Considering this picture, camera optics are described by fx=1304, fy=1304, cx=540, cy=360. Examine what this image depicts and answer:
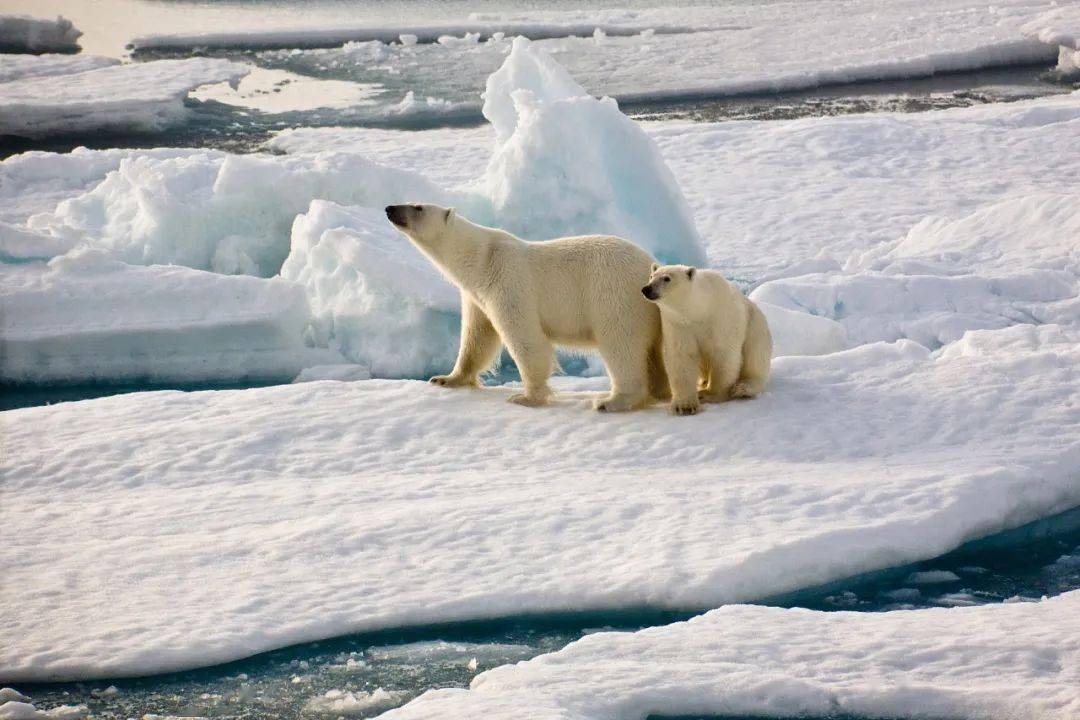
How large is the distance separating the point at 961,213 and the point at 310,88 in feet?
30.9

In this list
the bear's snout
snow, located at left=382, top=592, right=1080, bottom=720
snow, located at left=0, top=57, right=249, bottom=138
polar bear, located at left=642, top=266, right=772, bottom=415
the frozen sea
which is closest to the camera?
snow, located at left=382, top=592, right=1080, bottom=720

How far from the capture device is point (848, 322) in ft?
24.2

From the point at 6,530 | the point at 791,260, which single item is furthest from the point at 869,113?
the point at 6,530

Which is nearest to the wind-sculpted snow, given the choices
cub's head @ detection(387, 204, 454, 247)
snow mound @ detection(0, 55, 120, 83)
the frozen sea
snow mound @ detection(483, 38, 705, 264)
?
the frozen sea

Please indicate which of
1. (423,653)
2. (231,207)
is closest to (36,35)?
(231,207)

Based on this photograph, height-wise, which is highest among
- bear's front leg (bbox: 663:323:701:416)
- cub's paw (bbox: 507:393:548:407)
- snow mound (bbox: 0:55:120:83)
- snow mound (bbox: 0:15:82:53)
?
snow mound (bbox: 0:15:82:53)

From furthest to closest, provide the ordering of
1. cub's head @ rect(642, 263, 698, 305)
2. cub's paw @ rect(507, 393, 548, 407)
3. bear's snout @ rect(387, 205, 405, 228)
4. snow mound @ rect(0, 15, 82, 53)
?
snow mound @ rect(0, 15, 82, 53)
cub's paw @ rect(507, 393, 548, 407)
bear's snout @ rect(387, 205, 405, 228)
cub's head @ rect(642, 263, 698, 305)

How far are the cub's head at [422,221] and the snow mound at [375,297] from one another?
1.65 meters

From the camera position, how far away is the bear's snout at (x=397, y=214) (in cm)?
538

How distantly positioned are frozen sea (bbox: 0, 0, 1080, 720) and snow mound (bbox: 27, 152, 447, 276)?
0.02 meters

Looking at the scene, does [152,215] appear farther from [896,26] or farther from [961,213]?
[896,26]

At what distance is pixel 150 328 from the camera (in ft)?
23.9

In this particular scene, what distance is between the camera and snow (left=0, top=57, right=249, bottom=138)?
1485cm

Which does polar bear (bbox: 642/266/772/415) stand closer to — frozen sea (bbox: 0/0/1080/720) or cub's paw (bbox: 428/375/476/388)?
frozen sea (bbox: 0/0/1080/720)
